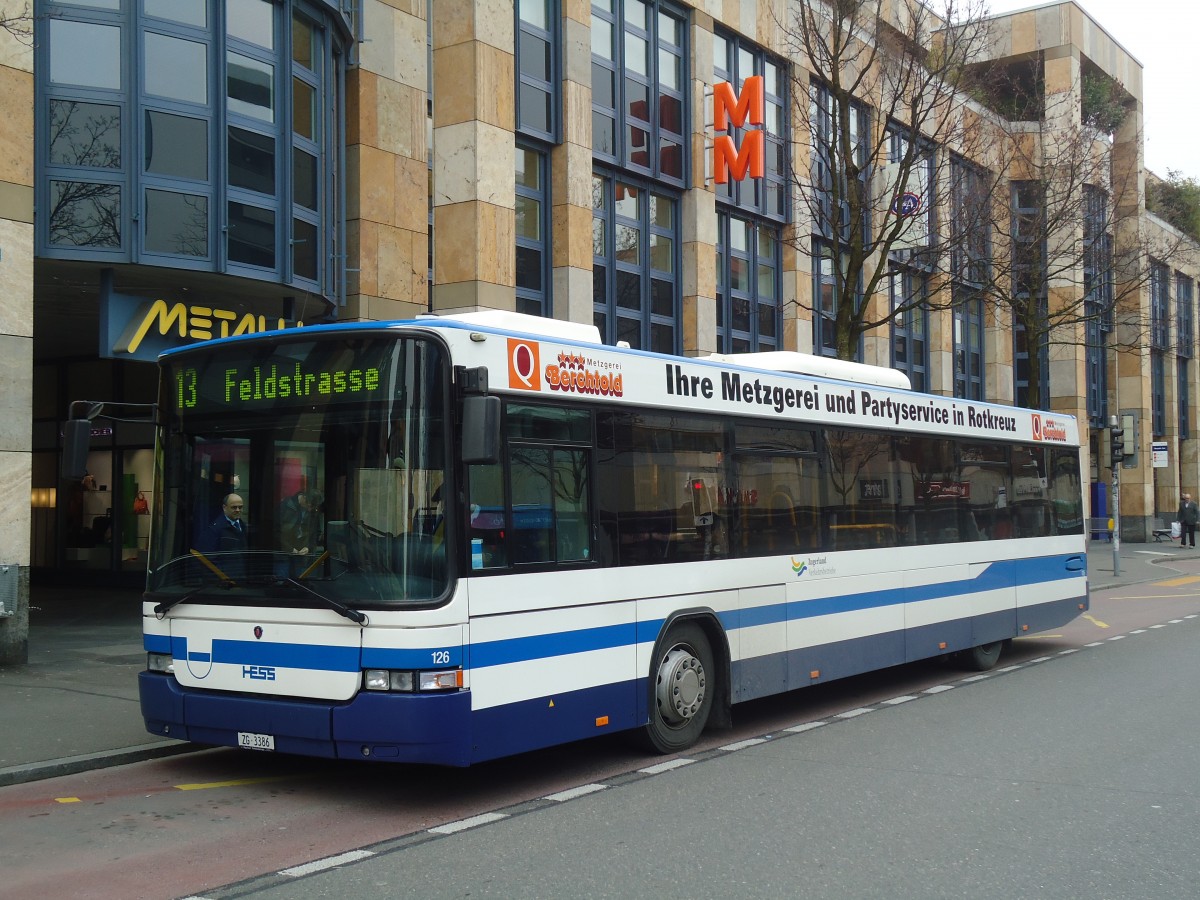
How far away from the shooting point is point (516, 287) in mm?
21609

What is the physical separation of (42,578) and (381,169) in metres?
11.0

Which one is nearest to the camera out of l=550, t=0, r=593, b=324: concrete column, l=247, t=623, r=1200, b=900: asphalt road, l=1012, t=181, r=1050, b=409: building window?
l=247, t=623, r=1200, b=900: asphalt road

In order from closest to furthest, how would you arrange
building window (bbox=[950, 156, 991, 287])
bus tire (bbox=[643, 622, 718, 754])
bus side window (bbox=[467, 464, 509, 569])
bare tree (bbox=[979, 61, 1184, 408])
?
bus side window (bbox=[467, 464, 509, 569]), bus tire (bbox=[643, 622, 718, 754]), building window (bbox=[950, 156, 991, 287]), bare tree (bbox=[979, 61, 1184, 408])

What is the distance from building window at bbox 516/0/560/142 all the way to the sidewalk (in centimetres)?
1039

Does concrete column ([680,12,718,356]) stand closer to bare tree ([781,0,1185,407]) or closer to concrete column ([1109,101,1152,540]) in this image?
bare tree ([781,0,1185,407])

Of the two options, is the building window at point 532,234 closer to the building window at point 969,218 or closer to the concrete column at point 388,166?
the concrete column at point 388,166

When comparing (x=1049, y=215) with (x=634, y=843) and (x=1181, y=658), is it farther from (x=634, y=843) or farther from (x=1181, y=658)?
(x=634, y=843)

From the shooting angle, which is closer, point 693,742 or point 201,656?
point 201,656

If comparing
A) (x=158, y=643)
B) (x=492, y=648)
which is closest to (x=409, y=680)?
(x=492, y=648)

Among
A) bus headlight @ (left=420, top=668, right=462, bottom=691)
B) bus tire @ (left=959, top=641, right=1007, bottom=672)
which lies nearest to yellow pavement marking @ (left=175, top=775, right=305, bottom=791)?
bus headlight @ (left=420, top=668, right=462, bottom=691)

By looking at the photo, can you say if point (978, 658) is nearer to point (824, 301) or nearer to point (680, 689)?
point (680, 689)

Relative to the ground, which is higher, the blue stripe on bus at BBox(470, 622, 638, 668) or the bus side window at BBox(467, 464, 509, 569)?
the bus side window at BBox(467, 464, 509, 569)

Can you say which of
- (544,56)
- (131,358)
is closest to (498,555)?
(131,358)

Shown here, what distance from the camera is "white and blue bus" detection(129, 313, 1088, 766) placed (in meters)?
7.15
